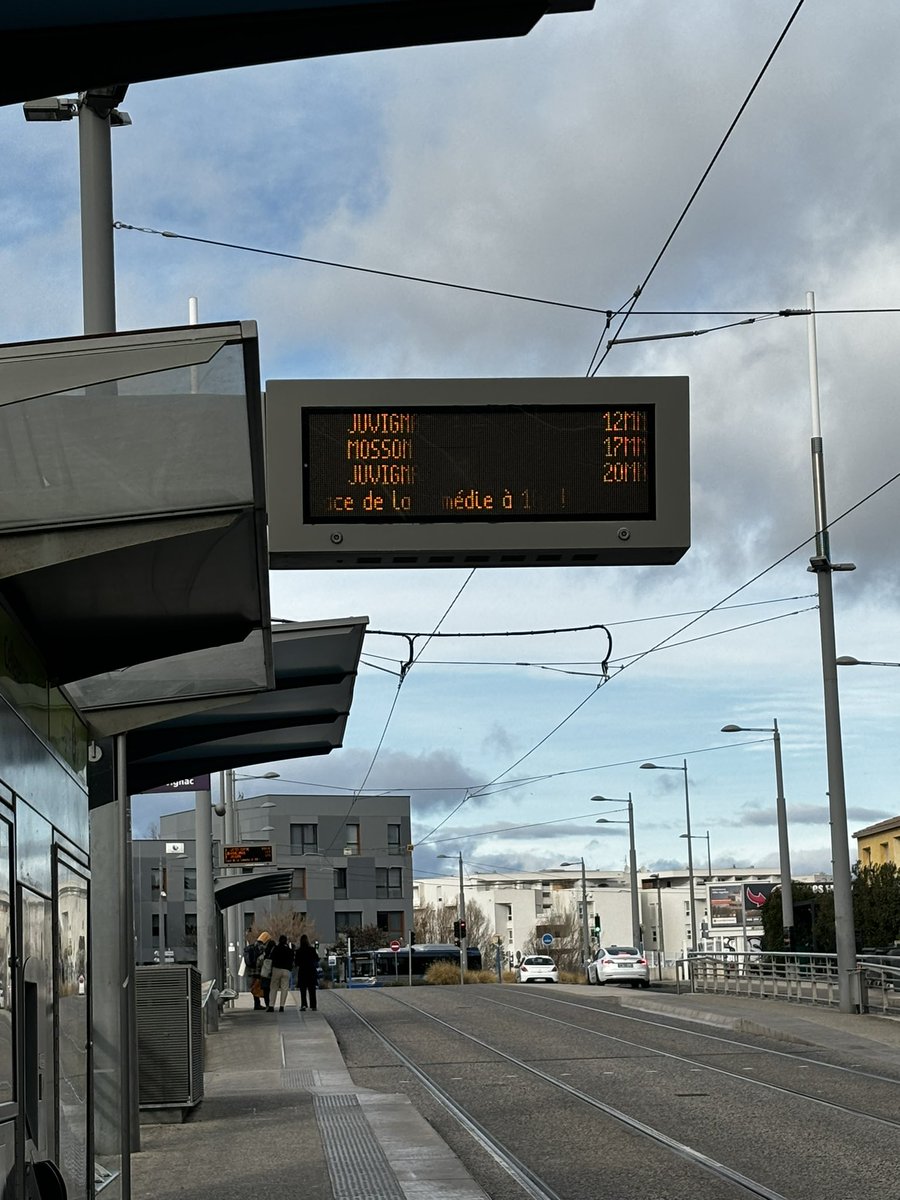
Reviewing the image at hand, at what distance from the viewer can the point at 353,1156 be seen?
12.4 metres

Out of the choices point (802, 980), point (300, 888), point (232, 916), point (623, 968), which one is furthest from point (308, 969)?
point (300, 888)

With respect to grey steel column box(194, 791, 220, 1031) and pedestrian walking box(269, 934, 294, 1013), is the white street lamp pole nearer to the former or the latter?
pedestrian walking box(269, 934, 294, 1013)

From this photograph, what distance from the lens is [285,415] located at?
35.3 ft

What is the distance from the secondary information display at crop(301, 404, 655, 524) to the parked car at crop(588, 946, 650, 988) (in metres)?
45.1

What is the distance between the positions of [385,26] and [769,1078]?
1627cm

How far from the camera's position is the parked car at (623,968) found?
54438mm

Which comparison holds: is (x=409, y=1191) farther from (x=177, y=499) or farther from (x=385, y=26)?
(x=385, y=26)

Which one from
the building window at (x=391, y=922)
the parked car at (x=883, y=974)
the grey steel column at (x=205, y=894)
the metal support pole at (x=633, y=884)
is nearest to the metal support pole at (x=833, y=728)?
the parked car at (x=883, y=974)

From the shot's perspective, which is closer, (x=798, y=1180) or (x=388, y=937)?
(x=798, y=1180)

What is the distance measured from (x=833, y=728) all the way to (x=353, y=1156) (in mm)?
17811

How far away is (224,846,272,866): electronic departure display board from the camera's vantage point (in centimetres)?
3672

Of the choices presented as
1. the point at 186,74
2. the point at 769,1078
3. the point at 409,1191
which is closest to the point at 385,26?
the point at 186,74

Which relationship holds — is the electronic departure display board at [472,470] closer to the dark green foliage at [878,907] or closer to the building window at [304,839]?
the dark green foliage at [878,907]

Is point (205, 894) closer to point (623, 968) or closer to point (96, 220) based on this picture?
point (96, 220)
